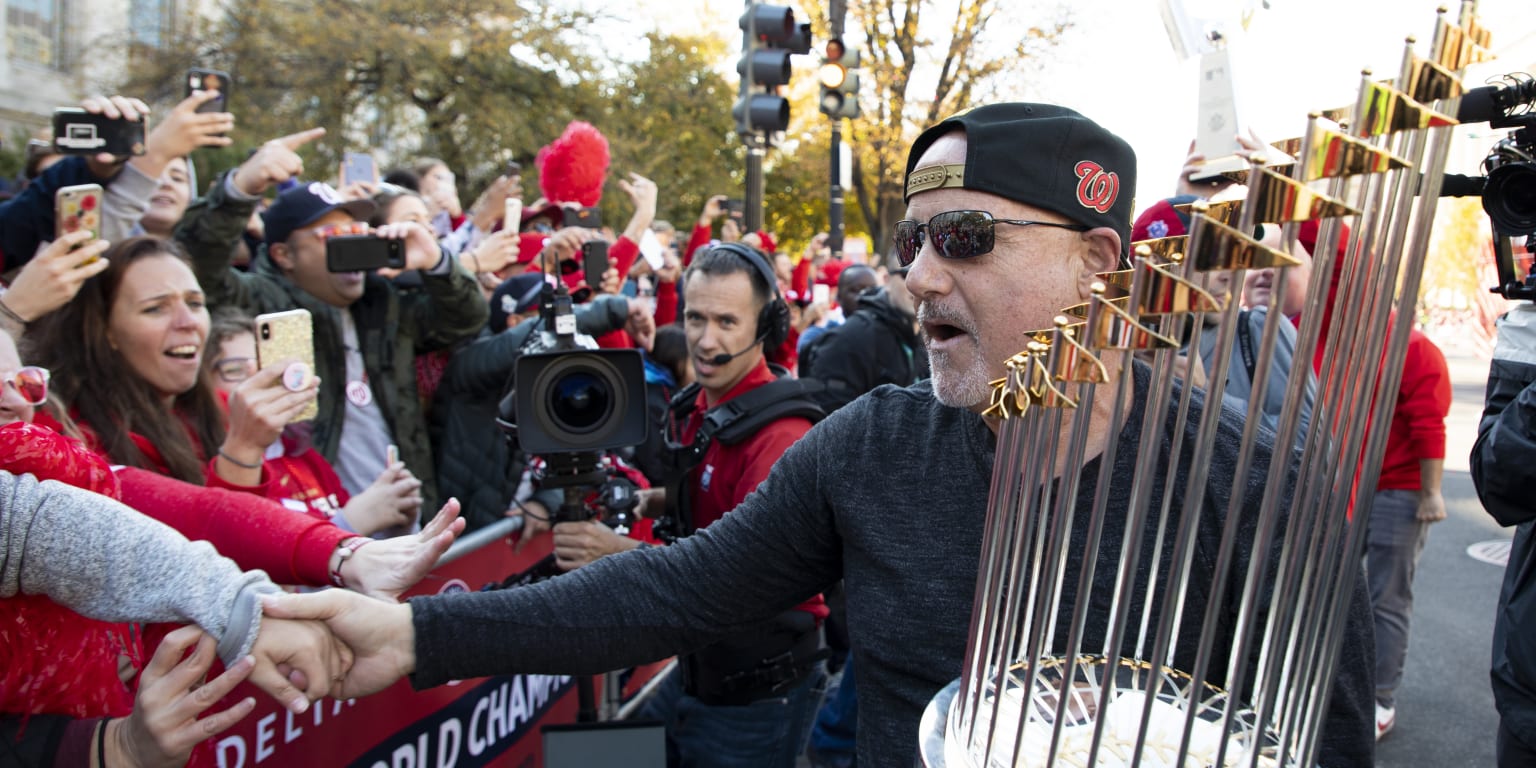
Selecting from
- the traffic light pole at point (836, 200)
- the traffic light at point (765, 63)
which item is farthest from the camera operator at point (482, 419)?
the traffic light pole at point (836, 200)

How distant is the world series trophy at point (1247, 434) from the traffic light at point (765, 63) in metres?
7.26

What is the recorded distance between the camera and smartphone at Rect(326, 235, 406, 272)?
3.52 meters

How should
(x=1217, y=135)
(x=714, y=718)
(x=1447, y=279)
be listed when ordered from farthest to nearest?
(x=1447, y=279) → (x=1217, y=135) → (x=714, y=718)

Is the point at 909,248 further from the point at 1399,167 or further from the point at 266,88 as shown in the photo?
the point at 266,88

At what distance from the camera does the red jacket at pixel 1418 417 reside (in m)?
4.17

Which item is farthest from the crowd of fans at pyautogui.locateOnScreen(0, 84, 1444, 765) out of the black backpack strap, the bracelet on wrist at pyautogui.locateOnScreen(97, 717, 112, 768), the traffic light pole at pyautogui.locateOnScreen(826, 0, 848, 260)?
the traffic light pole at pyautogui.locateOnScreen(826, 0, 848, 260)

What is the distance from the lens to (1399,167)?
0.83m

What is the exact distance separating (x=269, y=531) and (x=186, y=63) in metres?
21.0

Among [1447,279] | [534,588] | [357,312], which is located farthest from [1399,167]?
[1447,279]

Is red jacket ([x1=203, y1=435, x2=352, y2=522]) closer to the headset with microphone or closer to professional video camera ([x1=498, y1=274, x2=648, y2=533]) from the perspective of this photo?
professional video camera ([x1=498, y1=274, x2=648, y2=533])

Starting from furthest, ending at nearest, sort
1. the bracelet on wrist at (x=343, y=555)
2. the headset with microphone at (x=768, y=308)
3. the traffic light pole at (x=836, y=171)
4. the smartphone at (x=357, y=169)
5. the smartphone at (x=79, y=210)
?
the traffic light pole at (x=836, y=171)
the smartphone at (x=357, y=169)
the headset with microphone at (x=768, y=308)
the smartphone at (x=79, y=210)
the bracelet on wrist at (x=343, y=555)

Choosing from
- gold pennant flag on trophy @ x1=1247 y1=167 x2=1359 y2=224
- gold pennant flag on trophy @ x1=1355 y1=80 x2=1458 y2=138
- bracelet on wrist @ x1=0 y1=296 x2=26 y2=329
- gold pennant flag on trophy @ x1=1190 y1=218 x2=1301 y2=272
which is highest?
gold pennant flag on trophy @ x1=1355 y1=80 x2=1458 y2=138

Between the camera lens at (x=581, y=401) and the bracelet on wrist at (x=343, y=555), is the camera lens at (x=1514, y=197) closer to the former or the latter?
the camera lens at (x=581, y=401)

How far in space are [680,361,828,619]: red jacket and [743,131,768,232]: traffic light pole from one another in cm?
518
